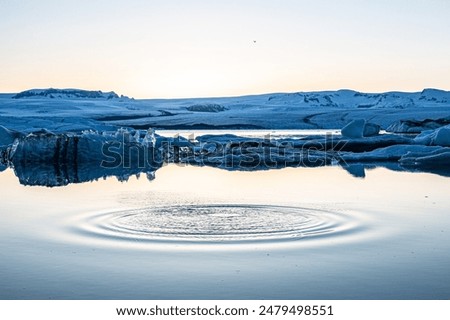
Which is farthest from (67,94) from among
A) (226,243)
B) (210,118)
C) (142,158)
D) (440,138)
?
(226,243)

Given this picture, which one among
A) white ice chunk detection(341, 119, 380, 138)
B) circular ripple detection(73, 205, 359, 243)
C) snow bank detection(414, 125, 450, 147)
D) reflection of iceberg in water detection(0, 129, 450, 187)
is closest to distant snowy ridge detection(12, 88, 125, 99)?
white ice chunk detection(341, 119, 380, 138)

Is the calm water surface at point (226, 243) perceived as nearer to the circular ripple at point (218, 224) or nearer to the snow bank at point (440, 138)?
the circular ripple at point (218, 224)

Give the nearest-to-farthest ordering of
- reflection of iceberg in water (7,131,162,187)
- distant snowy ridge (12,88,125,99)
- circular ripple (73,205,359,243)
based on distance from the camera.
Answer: circular ripple (73,205,359,243)
reflection of iceberg in water (7,131,162,187)
distant snowy ridge (12,88,125,99)

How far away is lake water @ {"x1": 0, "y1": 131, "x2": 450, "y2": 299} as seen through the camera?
4027mm

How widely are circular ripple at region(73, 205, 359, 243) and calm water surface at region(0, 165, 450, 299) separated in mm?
10

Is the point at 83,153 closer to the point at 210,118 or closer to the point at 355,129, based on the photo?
the point at 355,129

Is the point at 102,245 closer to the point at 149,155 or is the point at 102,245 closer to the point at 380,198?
the point at 380,198

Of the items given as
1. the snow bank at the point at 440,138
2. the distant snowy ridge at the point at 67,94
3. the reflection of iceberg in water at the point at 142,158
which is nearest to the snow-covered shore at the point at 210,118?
the reflection of iceberg in water at the point at 142,158

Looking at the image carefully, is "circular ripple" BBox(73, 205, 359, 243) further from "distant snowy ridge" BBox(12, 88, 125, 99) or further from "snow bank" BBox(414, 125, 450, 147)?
"distant snowy ridge" BBox(12, 88, 125, 99)

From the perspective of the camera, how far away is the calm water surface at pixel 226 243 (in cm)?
403

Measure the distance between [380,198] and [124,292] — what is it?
4.87m

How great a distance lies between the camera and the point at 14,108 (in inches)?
1866

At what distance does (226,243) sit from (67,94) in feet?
239

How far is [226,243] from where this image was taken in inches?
207
